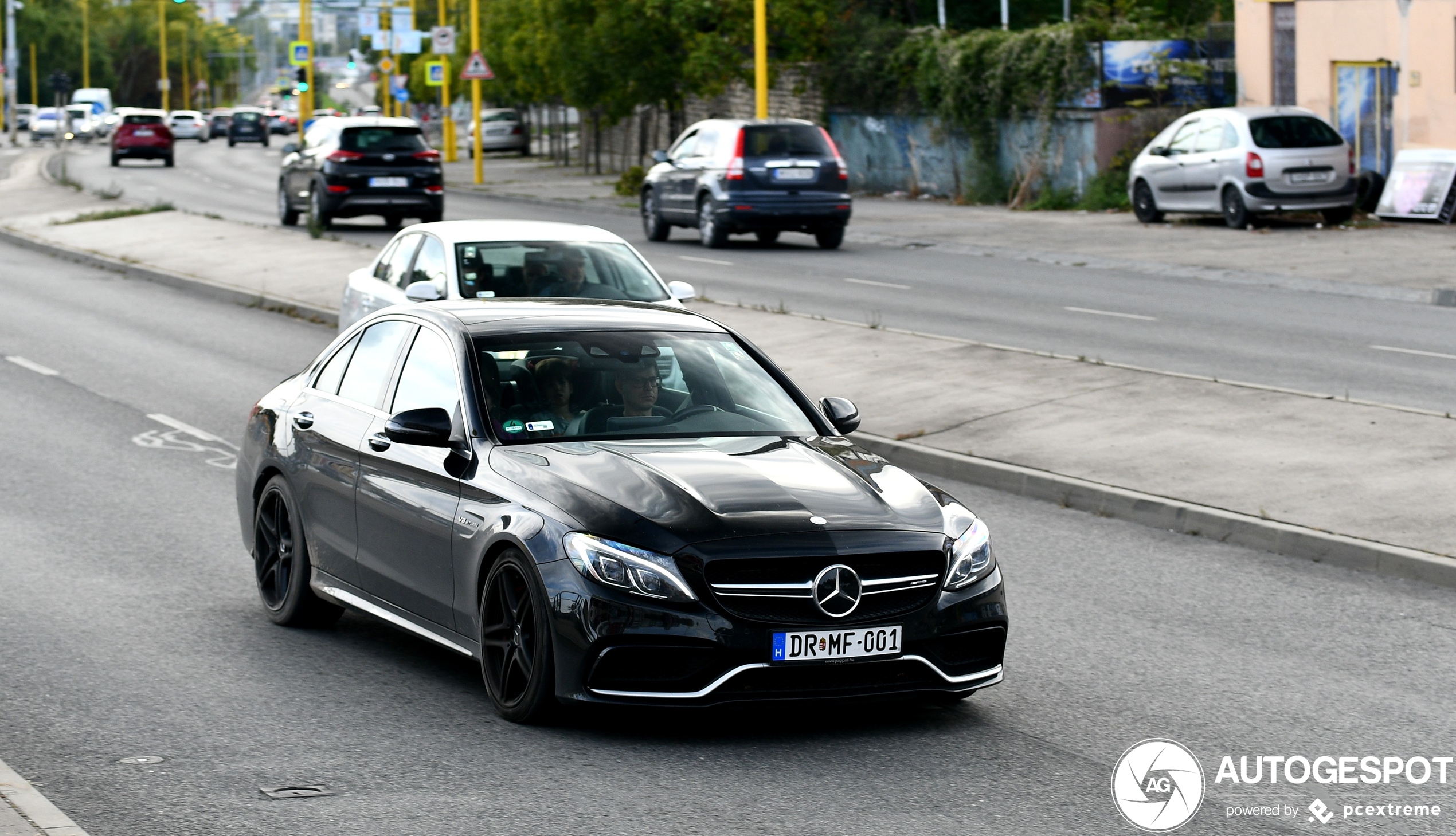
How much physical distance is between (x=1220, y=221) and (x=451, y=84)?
168ft

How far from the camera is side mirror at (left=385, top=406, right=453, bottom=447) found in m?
6.97

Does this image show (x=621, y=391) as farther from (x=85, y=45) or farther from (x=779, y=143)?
(x=85, y=45)

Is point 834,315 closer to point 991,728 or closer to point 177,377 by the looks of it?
point 177,377

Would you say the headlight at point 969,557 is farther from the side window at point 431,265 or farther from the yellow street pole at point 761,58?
the yellow street pole at point 761,58

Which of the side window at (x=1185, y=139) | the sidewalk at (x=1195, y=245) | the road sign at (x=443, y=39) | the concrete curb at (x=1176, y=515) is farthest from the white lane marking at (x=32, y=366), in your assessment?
the road sign at (x=443, y=39)

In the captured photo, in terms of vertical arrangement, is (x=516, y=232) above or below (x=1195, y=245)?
above

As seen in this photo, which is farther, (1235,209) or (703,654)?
(1235,209)

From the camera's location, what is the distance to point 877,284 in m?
23.6

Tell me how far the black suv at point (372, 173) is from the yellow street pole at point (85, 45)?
11842 cm

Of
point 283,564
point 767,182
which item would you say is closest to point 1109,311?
point 767,182

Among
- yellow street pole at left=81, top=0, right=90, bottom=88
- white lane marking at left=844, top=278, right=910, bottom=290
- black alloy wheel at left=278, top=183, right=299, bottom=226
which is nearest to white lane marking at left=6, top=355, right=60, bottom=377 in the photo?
white lane marking at left=844, top=278, right=910, bottom=290

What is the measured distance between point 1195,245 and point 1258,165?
2.18 metres

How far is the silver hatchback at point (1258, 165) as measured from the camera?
29109 mm

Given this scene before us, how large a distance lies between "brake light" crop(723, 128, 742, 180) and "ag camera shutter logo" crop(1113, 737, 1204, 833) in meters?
22.8
